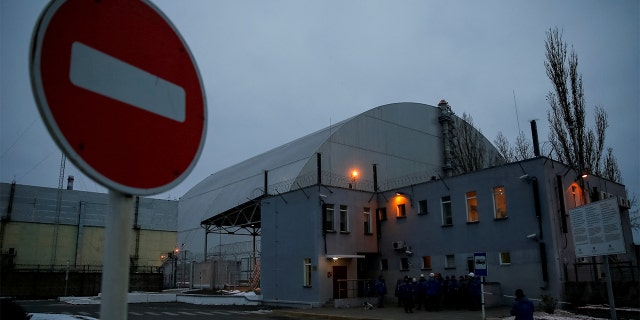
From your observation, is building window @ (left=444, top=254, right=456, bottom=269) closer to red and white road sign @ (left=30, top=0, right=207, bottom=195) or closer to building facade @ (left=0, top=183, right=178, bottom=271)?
red and white road sign @ (left=30, top=0, right=207, bottom=195)

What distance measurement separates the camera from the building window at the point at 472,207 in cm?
2687

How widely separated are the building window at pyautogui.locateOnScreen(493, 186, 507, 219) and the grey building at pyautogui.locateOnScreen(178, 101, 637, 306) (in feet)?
0.18

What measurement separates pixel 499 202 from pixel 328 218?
33.2 ft

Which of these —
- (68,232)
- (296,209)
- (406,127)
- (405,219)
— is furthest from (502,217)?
(68,232)

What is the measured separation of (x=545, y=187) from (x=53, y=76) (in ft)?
82.4

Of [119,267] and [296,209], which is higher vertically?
[296,209]

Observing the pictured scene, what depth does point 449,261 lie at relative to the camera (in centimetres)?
2750

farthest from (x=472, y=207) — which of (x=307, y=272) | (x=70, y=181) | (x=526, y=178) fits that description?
(x=70, y=181)

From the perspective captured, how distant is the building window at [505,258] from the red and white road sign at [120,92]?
81.9ft

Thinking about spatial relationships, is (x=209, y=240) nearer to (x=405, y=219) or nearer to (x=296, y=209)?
(x=296, y=209)

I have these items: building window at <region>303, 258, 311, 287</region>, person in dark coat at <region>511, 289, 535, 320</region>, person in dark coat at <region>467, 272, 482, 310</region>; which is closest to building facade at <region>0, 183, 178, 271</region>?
building window at <region>303, 258, 311, 287</region>

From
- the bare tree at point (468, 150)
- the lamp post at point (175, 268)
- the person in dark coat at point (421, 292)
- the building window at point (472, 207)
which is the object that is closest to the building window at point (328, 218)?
the person in dark coat at point (421, 292)

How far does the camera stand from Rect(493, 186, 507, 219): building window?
1003 inches

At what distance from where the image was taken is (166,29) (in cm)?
233
